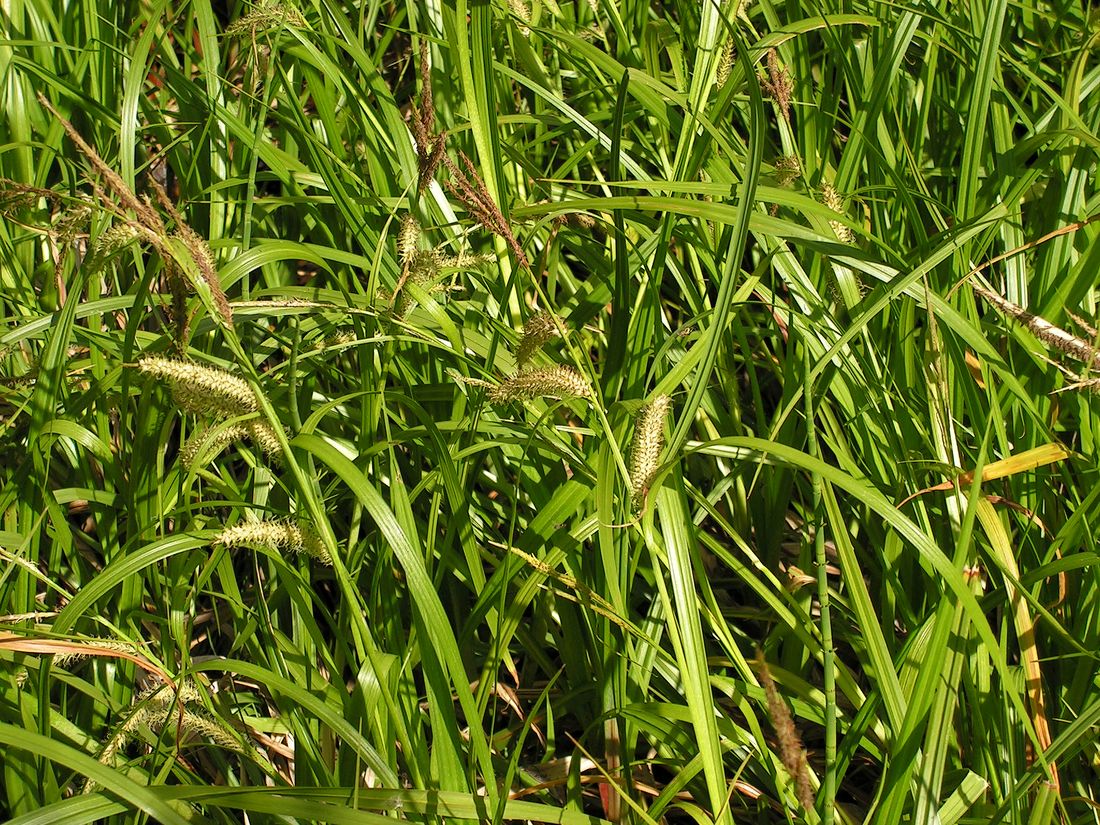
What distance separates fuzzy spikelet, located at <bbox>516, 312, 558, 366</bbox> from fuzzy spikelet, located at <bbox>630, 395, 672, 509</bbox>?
190mm

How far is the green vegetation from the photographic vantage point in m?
1.45

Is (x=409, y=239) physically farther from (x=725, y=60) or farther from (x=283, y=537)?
(x=725, y=60)

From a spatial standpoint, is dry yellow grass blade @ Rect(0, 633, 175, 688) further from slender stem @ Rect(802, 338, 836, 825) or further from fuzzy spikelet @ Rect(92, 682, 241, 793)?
slender stem @ Rect(802, 338, 836, 825)

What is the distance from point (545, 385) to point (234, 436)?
1.70 feet

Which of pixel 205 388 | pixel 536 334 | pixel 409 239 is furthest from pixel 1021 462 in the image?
pixel 205 388

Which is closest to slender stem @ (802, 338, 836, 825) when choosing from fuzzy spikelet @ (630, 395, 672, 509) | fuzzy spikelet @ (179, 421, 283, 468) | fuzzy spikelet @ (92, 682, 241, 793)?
fuzzy spikelet @ (630, 395, 672, 509)

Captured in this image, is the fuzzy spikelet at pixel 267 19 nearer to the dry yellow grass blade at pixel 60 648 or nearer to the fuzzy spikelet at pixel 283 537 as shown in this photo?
the fuzzy spikelet at pixel 283 537

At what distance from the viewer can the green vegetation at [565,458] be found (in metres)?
1.45

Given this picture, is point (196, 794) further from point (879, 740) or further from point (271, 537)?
point (879, 740)

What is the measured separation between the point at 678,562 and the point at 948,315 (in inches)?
28.8

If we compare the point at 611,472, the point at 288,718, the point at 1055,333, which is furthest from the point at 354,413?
the point at 1055,333

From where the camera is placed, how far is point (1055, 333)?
1408 mm

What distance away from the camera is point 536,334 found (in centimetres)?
139

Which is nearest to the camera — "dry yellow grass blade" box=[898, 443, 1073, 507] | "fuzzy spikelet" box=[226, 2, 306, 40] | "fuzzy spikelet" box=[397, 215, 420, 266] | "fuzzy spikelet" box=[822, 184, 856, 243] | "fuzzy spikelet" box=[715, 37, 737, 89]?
"fuzzy spikelet" box=[397, 215, 420, 266]
